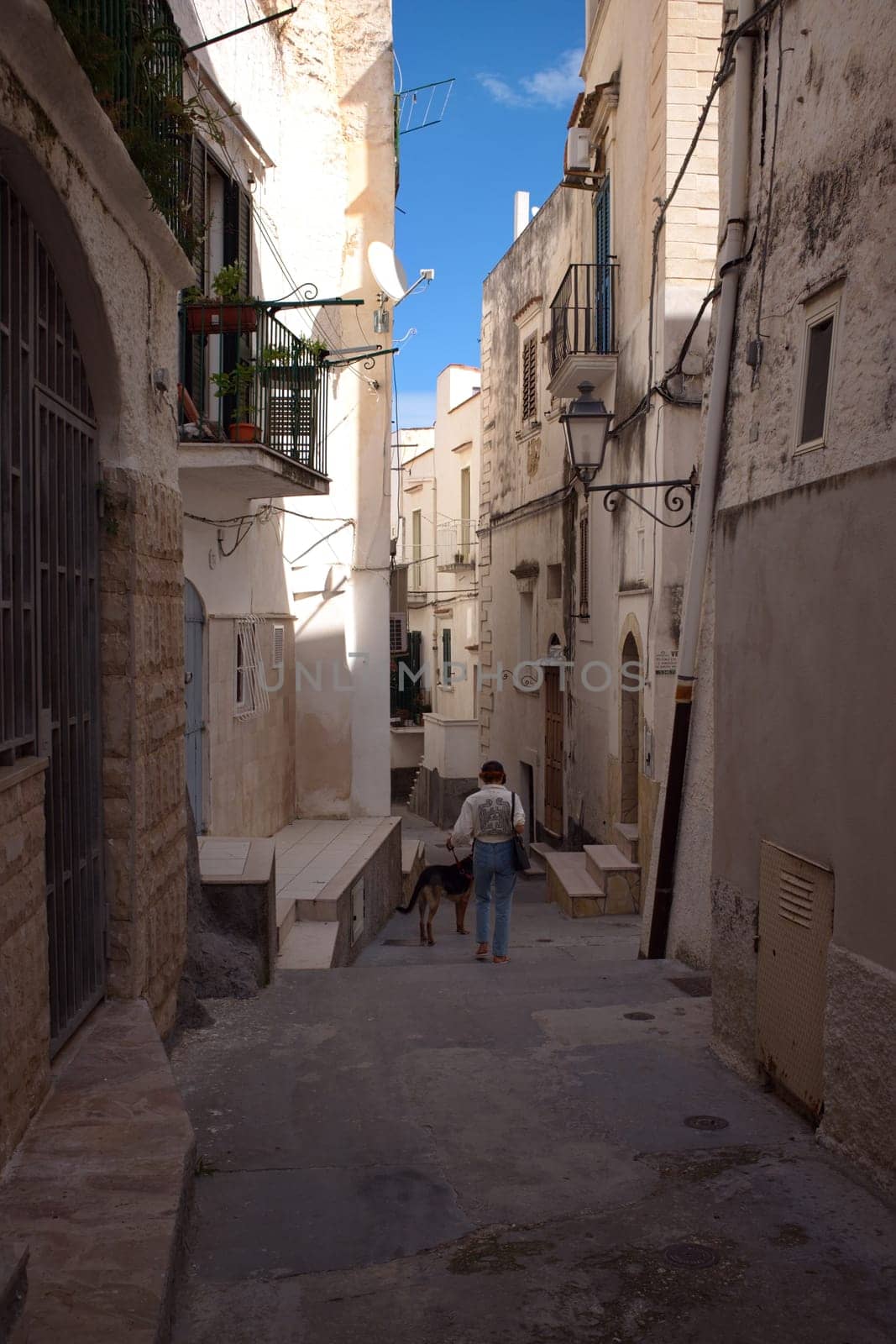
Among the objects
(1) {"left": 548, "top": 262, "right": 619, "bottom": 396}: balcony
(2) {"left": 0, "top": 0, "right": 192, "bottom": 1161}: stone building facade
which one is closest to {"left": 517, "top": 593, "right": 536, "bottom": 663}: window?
(1) {"left": 548, "top": 262, "right": 619, "bottom": 396}: balcony

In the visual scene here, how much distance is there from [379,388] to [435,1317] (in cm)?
1329

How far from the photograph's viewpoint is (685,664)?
8.77m

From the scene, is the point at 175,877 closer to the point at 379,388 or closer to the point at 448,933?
the point at 448,933

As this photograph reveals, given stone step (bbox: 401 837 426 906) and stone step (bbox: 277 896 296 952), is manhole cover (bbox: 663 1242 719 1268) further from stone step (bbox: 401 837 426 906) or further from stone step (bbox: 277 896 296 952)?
stone step (bbox: 401 837 426 906)

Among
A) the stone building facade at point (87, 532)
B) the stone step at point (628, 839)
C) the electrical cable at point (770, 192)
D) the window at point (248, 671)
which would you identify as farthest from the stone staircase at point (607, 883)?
the electrical cable at point (770, 192)

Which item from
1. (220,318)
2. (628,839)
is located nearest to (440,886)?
(628,839)

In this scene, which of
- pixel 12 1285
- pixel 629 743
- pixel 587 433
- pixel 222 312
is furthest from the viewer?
pixel 629 743

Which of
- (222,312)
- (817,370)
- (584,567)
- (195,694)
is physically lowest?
(195,694)

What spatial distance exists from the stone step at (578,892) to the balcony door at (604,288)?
599 centimetres

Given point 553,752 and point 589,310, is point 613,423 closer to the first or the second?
point 589,310

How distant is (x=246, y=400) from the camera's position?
35.9 feet

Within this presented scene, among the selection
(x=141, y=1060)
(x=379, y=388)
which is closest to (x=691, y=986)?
(x=141, y=1060)

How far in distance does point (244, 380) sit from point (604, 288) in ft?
18.9

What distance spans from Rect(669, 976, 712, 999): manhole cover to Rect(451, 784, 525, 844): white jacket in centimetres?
154
